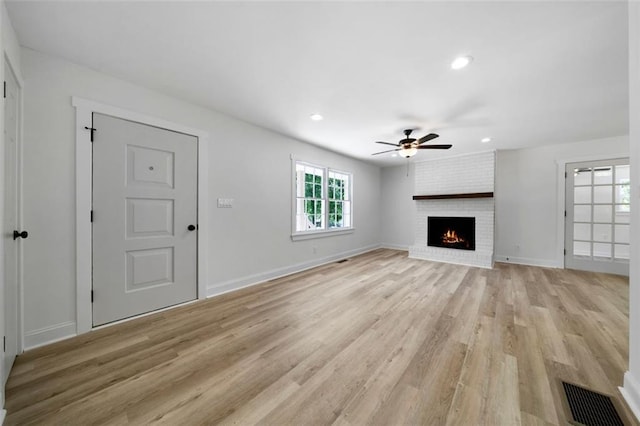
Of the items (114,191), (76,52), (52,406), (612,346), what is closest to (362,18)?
(76,52)

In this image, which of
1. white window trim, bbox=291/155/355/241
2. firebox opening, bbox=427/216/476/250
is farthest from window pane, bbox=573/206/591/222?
white window trim, bbox=291/155/355/241

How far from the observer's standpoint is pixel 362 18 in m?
1.64

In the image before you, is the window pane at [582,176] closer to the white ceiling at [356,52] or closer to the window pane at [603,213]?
the window pane at [603,213]

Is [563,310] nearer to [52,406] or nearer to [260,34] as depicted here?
[260,34]

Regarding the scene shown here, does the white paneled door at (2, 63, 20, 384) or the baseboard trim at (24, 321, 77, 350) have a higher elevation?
the white paneled door at (2, 63, 20, 384)

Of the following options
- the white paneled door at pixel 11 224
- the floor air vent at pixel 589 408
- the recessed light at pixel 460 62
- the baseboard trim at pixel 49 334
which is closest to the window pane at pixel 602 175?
the recessed light at pixel 460 62

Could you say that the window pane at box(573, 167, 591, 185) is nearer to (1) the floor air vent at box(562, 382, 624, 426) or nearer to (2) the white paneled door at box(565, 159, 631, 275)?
(2) the white paneled door at box(565, 159, 631, 275)

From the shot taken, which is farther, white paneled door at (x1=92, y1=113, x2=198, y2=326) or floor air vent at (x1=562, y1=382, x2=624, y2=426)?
white paneled door at (x1=92, y1=113, x2=198, y2=326)

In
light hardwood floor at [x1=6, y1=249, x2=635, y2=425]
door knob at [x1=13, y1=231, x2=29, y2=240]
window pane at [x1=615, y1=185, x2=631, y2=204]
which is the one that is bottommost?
light hardwood floor at [x1=6, y1=249, x2=635, y2=425]

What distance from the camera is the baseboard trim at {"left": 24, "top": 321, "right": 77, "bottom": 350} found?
1.97 m

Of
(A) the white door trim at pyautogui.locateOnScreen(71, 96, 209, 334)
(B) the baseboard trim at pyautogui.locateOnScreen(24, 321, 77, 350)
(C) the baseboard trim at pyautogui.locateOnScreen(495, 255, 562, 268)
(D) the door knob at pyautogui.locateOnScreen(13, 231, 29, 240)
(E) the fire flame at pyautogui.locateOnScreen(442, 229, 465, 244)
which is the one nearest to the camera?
(D) the door knob at pyautogui.locateOnScreen(13, 231, 29, 240)

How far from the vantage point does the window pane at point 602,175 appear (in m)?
4.32

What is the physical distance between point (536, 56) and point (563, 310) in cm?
274

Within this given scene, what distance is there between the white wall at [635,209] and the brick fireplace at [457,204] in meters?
3.76
